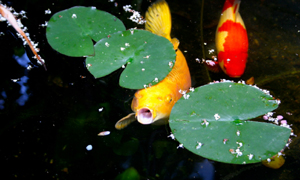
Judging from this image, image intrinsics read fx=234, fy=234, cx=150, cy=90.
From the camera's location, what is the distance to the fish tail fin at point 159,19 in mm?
1922

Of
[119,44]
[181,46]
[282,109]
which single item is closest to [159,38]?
[119,44]

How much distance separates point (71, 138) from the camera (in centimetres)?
152

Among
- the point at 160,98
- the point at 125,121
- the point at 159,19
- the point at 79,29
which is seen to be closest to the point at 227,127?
the point at 160,98

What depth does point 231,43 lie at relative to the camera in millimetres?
1888

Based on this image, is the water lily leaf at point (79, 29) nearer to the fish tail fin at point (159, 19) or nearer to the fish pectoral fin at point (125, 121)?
the fish tail fin at point (159, 19)

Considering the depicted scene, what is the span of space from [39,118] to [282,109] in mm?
1713

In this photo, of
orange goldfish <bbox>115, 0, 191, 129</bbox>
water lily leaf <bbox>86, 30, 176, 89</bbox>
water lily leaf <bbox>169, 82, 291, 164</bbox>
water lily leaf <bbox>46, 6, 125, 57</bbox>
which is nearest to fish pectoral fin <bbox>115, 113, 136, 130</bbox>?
orange goldfish <bbox>115, 0, 191, 129</bbox>

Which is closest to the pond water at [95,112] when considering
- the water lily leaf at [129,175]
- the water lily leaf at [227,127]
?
the water lily leaf at [129,175]

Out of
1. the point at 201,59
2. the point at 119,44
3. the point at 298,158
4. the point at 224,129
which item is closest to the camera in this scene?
the point at 224,129

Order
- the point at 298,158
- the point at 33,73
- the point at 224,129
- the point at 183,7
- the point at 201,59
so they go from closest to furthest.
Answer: the point at 224,129
the point at 298,158
the point at 33,73
the point at 201,59
the point at 183,7

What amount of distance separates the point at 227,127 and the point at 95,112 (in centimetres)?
87

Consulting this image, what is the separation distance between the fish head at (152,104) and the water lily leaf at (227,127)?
0.11 meters

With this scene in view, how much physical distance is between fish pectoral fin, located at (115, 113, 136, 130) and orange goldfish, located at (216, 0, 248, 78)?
2.73 feet

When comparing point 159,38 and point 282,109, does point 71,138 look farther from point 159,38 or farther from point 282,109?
point 282,109
